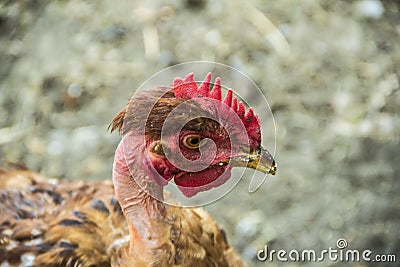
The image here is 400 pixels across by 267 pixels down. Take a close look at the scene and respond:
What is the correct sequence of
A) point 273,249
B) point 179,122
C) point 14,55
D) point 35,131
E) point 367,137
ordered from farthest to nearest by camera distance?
1. point 14,55
2. point 35,131
3. point 367,137
4. point 273,249
5. point 179,122

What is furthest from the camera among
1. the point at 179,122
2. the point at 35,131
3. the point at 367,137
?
the point at 35,131

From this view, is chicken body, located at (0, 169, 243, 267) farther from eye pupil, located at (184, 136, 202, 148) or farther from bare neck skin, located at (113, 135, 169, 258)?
eye pupil, located at (184, 136, 202, 148)

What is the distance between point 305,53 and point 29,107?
161cm

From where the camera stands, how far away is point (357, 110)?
10.6 feet

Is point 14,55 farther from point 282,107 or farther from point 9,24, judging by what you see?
point 282,107

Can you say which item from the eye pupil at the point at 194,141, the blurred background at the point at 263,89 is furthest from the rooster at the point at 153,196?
the blurred background at the point at 263,89

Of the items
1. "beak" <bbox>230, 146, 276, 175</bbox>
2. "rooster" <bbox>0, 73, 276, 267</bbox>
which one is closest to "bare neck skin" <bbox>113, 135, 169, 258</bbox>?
"rooster" <bbox>0, 73, 276, 267</bbox>

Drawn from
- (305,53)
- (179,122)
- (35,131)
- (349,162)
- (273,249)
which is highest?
(179,122)

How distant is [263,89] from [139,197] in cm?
171

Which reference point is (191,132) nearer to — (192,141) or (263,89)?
(192,141)

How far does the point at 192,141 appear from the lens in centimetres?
174

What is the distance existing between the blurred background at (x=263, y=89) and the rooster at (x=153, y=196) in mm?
930

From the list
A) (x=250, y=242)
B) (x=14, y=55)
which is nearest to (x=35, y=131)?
(x=14, y=55)

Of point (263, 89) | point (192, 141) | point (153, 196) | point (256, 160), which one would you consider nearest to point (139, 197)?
point (153, 196)
